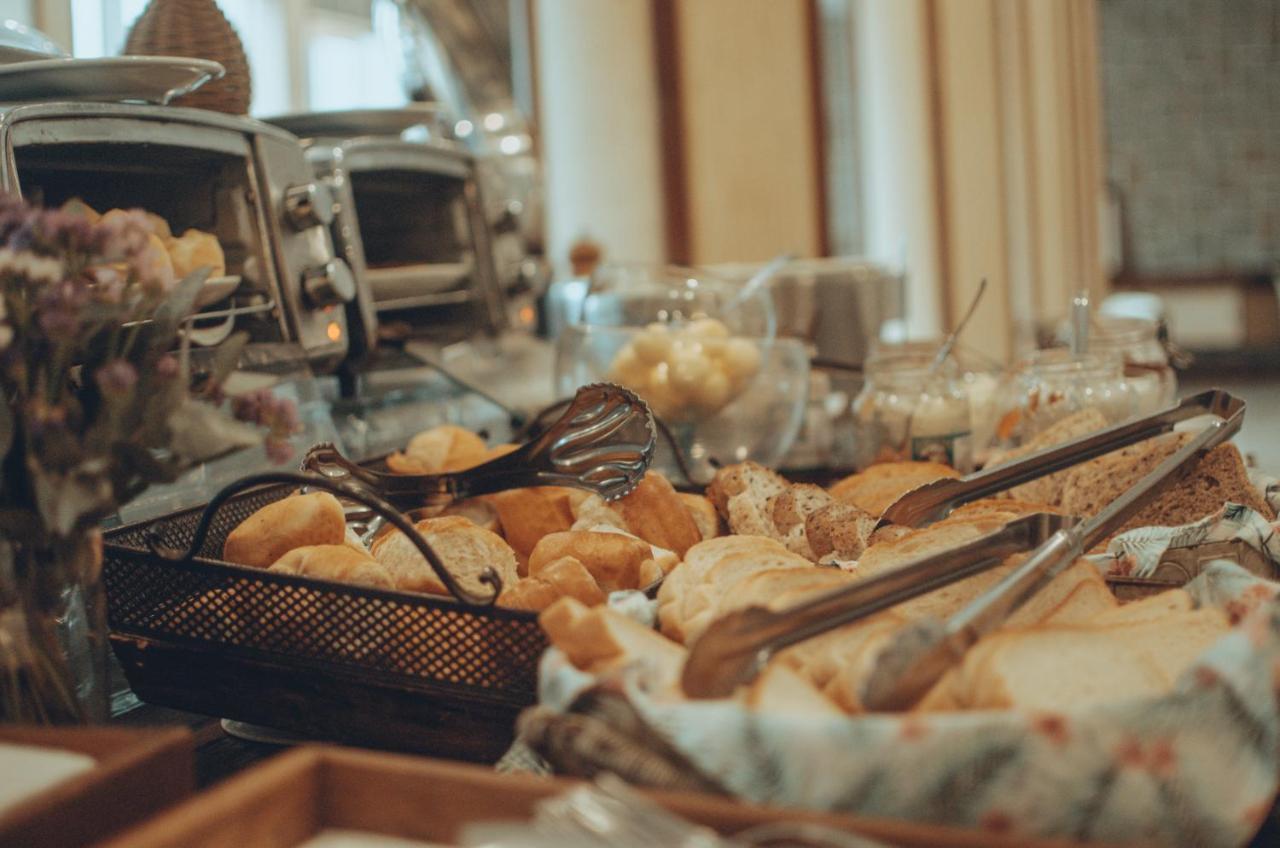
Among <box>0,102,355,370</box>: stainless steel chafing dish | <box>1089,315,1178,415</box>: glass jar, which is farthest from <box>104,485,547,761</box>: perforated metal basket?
<box>1089,315,1178,415</box>: glass jar

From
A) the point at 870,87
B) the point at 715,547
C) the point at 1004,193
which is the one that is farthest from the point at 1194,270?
the point at 715,547

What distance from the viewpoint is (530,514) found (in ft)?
3.58

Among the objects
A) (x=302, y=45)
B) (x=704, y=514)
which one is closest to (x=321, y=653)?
(x=704, y=514)

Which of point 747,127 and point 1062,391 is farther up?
point 747,127

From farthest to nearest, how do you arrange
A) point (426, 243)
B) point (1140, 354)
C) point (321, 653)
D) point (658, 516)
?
point (426, 243) → point (1140, 354) → point (658, 516) → point (321, 653)

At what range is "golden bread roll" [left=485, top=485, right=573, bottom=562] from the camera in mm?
1084

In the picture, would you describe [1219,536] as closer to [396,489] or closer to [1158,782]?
[1158,782]

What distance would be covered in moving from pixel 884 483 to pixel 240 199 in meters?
0.70

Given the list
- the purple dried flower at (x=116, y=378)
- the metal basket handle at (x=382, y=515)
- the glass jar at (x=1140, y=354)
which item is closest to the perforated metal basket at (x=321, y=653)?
the metal basket handle at (x=382, y=515)

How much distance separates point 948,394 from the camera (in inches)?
55.9

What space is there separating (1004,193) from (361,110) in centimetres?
513

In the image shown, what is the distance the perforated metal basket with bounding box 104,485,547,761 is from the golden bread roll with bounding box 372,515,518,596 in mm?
58

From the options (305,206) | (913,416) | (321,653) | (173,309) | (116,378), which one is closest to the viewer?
(116,378)

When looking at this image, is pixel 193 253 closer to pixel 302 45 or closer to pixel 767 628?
pixel 767 628
